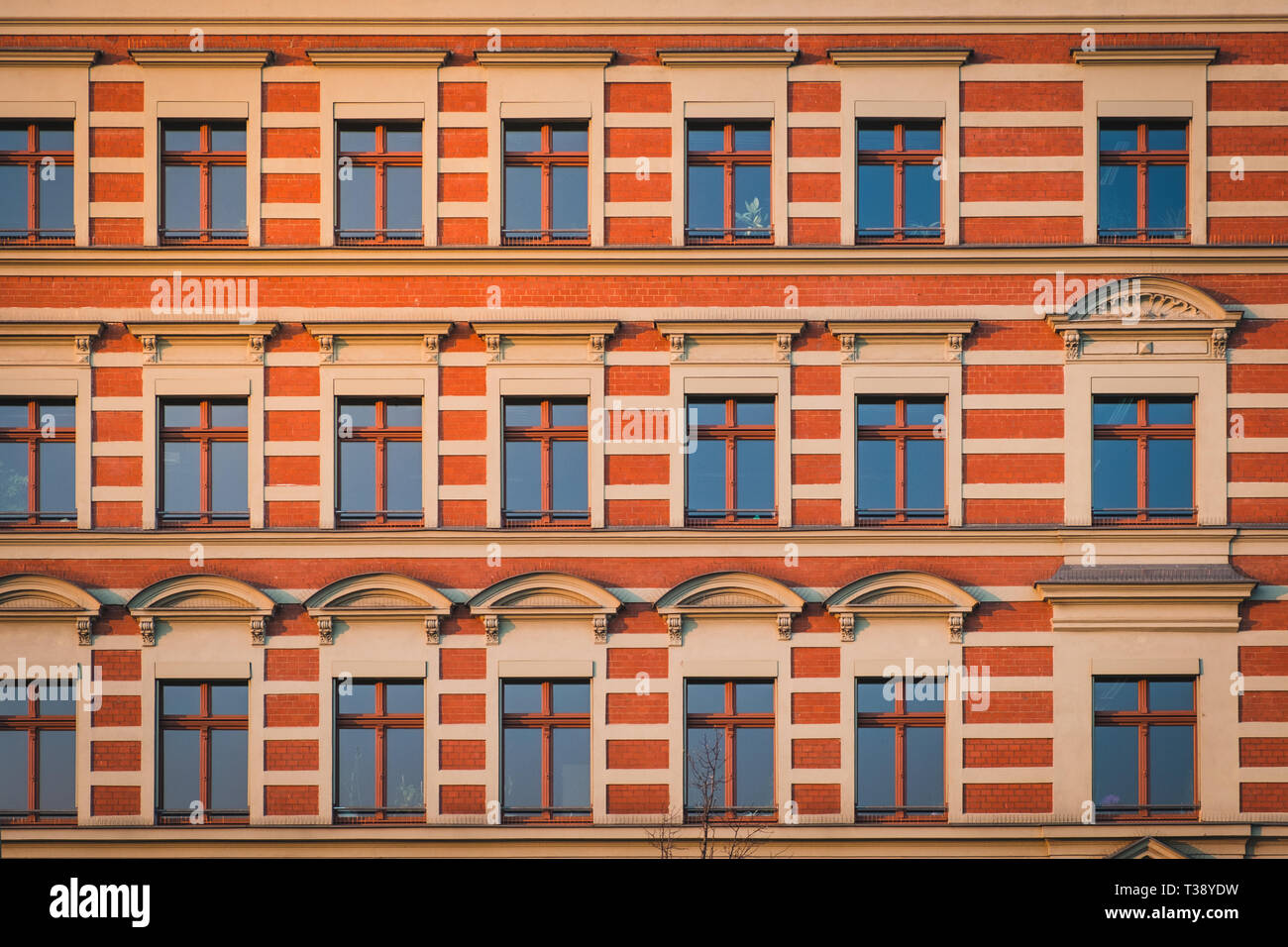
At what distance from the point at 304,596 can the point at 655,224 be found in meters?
7.09

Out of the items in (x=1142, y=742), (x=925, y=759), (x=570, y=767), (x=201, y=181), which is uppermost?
(x=201, y=181)

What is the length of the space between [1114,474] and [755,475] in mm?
5001

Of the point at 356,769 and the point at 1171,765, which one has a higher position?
the point at 1171,765

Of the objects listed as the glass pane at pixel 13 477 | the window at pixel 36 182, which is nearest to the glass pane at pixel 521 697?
the glass pane at pixel 13 477

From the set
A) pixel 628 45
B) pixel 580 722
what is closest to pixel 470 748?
pixel 580 722

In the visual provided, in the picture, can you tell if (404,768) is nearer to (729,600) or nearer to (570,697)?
(570,697)

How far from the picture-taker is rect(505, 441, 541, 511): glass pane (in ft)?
57.5

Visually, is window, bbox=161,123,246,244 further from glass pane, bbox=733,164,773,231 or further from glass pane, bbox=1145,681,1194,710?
glass pane, bbox=1145,681,1194,710

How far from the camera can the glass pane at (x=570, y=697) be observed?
1723 cm

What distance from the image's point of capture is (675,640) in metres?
17.1

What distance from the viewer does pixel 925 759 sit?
17.2 m

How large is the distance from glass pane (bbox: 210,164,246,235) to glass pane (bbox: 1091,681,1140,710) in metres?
13.6

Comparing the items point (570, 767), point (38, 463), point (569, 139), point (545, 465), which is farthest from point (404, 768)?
point (569, 139)

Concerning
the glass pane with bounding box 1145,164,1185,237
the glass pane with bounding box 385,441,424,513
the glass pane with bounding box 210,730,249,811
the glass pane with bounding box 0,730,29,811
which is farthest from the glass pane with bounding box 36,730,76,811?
the glass pane with bounding box 1145,164,1185,237
